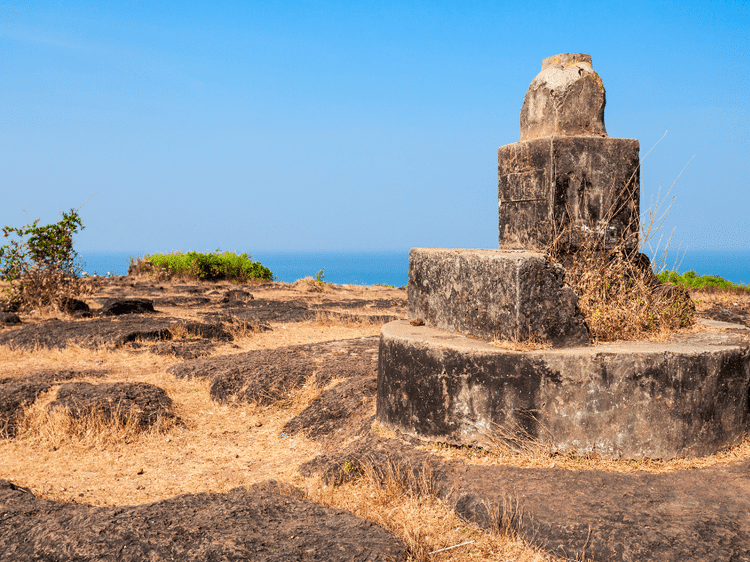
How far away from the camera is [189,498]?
134 inches

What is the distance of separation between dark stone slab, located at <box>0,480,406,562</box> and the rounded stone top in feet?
10.9

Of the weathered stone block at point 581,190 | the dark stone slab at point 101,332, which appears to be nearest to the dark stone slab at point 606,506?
the weathered stone block at point 581,190

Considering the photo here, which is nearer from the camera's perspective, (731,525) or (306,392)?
(731,525)

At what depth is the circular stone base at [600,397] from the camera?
3.82 metres

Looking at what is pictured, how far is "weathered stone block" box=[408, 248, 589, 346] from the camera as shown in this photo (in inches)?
160

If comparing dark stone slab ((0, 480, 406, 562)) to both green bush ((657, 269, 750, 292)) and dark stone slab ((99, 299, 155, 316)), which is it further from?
green bush ((657, 269, 750, 292))

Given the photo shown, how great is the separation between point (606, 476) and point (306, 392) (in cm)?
344

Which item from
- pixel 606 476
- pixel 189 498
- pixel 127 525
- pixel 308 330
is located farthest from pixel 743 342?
pixel 308 330

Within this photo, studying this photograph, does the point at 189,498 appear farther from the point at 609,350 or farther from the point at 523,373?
the point at 609,350

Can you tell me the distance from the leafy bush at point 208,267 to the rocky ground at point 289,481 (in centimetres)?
1214

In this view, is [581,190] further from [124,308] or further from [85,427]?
[124,308]

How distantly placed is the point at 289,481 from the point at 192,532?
1456 millimetres

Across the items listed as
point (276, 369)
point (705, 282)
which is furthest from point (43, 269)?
point (705, 282)

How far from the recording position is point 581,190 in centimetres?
471
